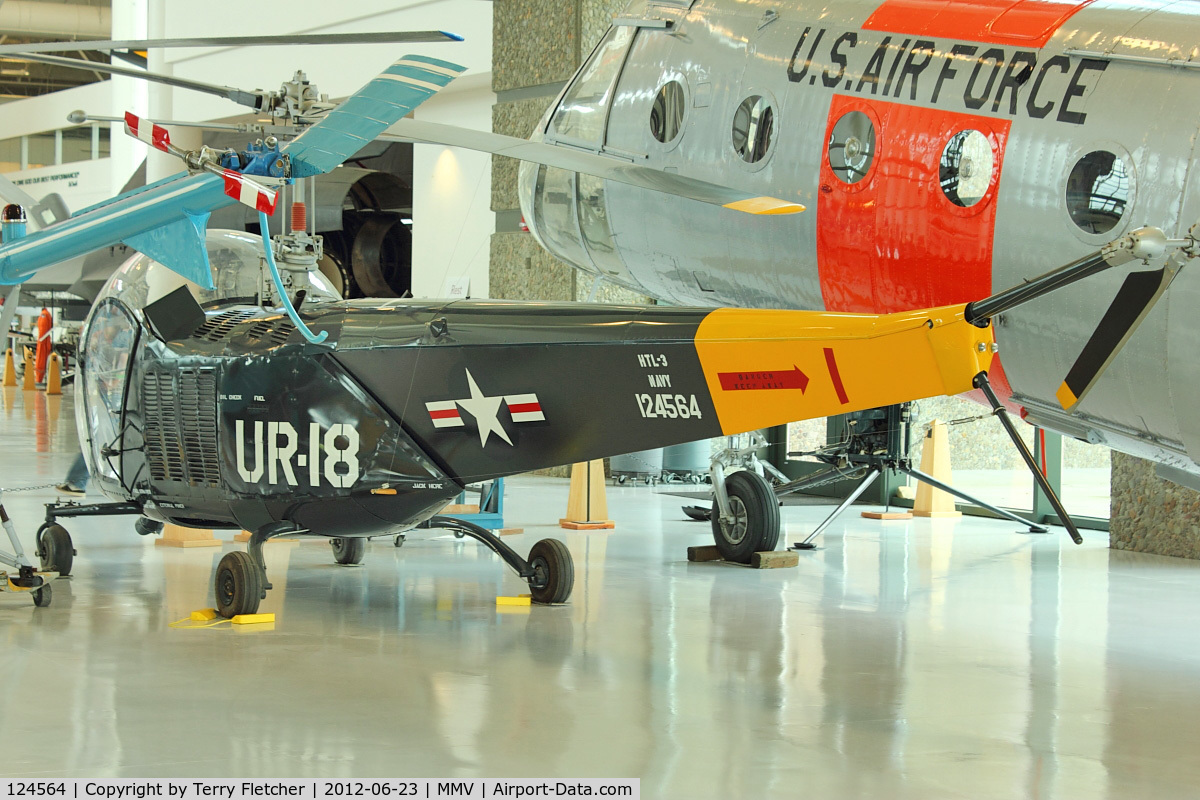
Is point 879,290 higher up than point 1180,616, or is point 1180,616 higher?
point 879,290

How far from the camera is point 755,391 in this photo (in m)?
5.24

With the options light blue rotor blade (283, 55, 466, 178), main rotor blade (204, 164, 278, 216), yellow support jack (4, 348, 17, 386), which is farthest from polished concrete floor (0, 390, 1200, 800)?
yellow support jack (4, 348, 17, 386)

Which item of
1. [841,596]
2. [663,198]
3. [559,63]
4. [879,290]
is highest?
[559,63]

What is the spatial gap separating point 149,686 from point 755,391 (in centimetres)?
286

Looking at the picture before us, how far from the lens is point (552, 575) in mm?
6840

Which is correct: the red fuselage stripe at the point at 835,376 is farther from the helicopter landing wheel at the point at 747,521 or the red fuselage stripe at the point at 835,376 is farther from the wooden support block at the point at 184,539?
the wooden support block at the point at 184,539

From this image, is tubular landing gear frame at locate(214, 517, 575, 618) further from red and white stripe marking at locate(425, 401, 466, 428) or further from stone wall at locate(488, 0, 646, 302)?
stone wall at locate(488, 0, 646, 302)

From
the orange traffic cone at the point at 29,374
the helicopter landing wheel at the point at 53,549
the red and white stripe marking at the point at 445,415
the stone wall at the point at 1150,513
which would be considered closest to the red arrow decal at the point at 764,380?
the red and white stripe marking at the point at 445,415

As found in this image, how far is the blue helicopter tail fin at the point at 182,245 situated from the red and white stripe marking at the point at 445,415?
4.51ft

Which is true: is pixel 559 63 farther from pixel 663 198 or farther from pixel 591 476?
pixel 663 198

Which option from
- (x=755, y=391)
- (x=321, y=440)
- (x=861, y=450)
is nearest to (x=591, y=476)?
(x=861, y=450)

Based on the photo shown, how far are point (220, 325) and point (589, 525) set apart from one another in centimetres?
439

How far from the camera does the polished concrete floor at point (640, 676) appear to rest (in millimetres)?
3980

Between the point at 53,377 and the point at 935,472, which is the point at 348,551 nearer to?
the point at 935,472
